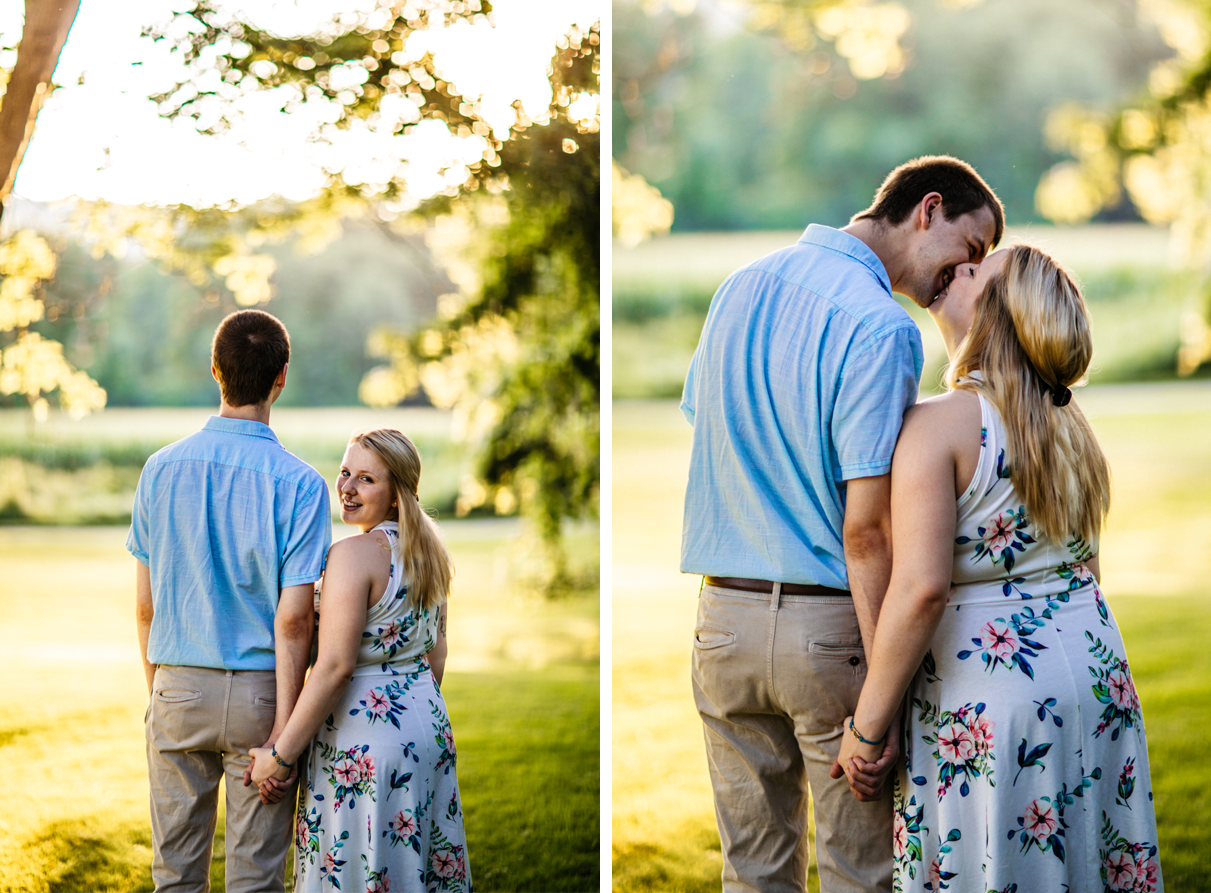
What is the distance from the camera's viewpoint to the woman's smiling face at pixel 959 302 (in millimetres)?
1672

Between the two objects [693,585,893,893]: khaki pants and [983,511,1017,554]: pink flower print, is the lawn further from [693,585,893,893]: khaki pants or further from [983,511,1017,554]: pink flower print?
[983,511,1017,554]: pink flower print

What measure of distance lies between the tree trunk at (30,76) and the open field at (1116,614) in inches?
105

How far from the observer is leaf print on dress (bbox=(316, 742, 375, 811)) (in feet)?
6.49

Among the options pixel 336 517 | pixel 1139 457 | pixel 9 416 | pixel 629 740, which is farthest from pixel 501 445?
pixel 1139 457

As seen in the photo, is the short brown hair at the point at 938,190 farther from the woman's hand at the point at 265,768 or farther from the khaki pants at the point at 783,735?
the woman's hand at the point at 265,768

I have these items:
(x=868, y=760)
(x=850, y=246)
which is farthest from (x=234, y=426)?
(x=868, y=760)

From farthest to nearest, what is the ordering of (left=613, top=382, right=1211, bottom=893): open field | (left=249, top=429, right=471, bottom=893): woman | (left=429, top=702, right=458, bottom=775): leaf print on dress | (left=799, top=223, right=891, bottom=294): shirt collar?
(left=613, top=382, right=1211, bottom=893): open field < (left=429, top=702, right=458, bottom=775): leaf print on dress < (left=249, top=429, right=471, bottom=893): woman < (left=799, top=223, right=891, bottom=294): shirt collar

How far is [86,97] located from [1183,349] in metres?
4.58

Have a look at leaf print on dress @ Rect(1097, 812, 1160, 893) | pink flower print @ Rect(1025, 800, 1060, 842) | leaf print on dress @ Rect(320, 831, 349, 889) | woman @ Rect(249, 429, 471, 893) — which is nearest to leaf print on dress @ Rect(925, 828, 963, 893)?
pink flower print @ Rect(1025, 800, 1060, 842)

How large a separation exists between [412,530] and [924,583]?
1.05 m

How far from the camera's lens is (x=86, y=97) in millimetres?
3387

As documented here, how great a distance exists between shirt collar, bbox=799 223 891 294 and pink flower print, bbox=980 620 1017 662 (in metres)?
0.60

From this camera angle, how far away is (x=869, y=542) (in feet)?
5.18

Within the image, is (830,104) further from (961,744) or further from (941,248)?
(961,744)
